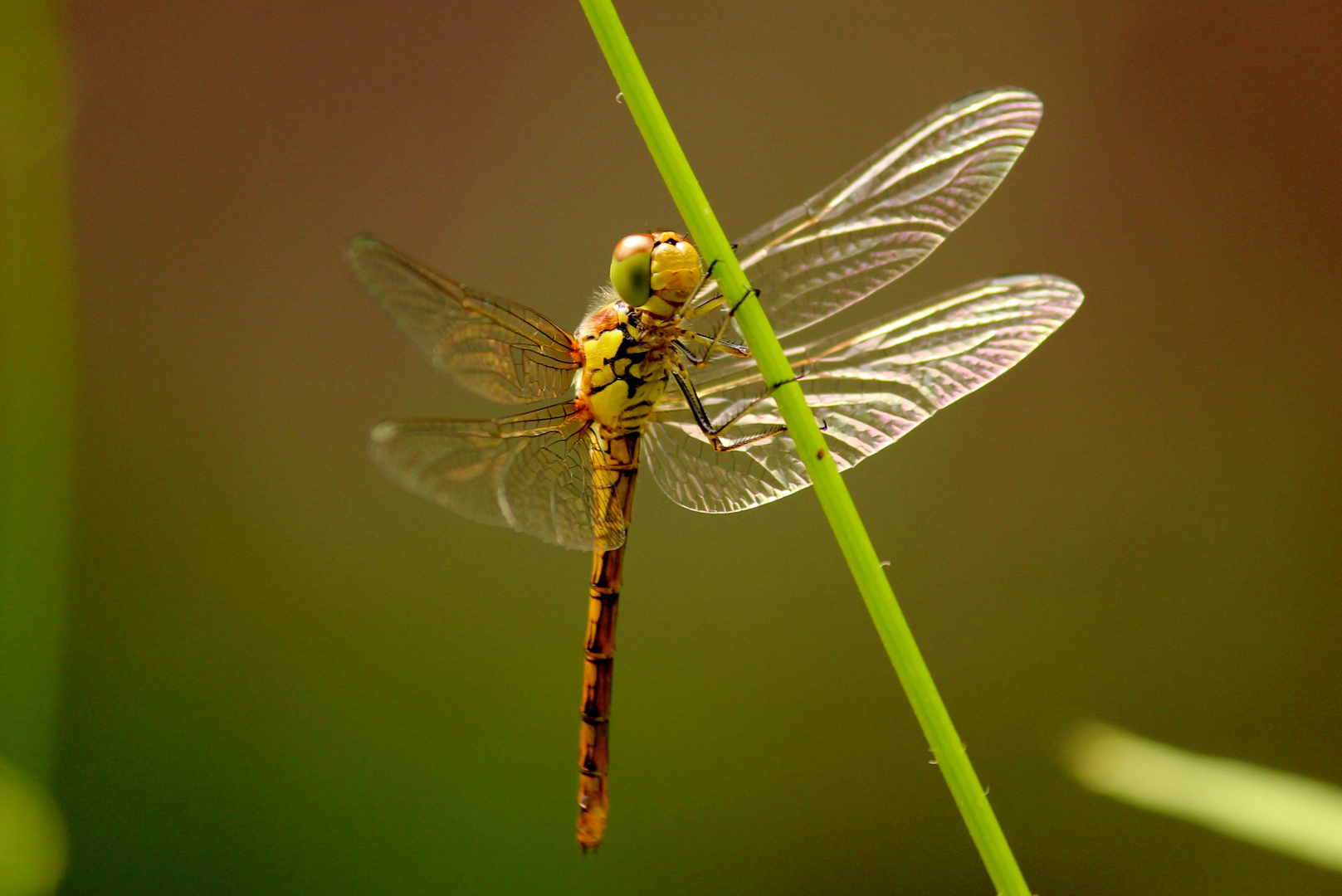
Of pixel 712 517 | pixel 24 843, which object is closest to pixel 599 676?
pixel 24 843

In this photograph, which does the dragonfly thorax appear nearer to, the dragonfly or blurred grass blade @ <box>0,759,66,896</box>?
the dragonfly

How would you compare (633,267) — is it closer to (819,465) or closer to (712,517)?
(819,465)

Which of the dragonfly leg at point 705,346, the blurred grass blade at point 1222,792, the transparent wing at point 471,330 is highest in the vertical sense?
the transparent wing at point 471,330

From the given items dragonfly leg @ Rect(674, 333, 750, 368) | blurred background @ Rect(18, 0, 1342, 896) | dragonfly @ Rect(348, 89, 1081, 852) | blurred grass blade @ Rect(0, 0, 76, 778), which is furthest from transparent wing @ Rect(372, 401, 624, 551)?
blurred background @ Rect(18, 0, 1342, 896)

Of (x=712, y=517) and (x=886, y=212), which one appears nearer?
(x=886, y=212)

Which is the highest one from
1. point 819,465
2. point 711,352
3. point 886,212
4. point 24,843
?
point 886,212

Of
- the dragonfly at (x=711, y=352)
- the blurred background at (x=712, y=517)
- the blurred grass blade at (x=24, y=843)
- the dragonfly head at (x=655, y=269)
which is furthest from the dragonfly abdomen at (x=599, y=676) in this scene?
the blurred background at (x=712, y=517)

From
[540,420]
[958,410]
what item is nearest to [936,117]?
[540,420]

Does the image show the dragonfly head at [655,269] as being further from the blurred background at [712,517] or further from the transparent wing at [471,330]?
the blurred background at [712,517]
